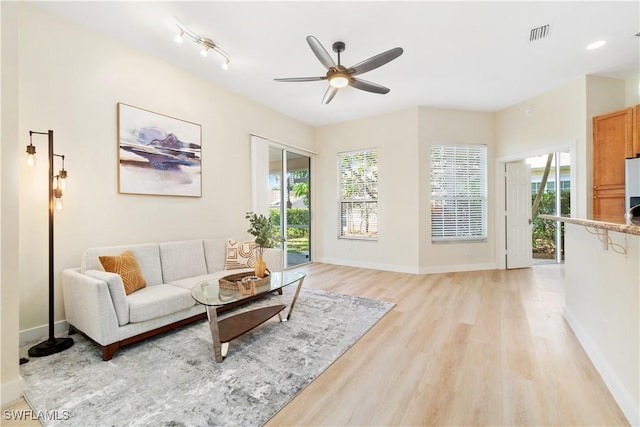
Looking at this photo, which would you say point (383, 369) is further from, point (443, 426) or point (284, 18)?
point (284, 18)

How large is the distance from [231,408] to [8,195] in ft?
6.38

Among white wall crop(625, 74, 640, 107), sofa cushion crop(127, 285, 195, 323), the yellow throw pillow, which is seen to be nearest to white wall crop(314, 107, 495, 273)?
white wall crop(625, 74, 640, 107)

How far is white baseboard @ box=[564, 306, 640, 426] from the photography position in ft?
4.83

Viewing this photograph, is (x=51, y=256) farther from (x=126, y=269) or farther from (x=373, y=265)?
(x=373, y=265)

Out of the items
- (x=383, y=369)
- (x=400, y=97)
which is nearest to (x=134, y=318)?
(x=383, y=369)

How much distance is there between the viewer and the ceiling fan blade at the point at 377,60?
242cm

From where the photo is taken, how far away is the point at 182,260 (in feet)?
10.4

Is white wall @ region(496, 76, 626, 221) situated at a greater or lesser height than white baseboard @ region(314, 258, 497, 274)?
greater

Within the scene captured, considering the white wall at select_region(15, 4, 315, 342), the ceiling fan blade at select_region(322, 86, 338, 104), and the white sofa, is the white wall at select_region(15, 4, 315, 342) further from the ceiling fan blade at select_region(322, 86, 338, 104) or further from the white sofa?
the ceiling fan blade at select_region(322, 86, 338, 104)

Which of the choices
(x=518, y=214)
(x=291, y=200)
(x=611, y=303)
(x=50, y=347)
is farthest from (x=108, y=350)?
(x=518, y=214)

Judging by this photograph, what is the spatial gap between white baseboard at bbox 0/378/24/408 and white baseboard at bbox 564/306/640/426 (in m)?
3.63

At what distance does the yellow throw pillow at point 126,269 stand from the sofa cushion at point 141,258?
3.8 inches

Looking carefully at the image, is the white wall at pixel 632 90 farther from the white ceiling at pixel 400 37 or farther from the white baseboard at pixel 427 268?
the white baseboard at pixel 427 268

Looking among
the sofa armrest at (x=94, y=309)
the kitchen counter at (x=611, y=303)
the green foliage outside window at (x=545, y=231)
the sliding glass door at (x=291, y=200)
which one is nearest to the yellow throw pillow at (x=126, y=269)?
the sofa armrest at (x=94, y=309)
